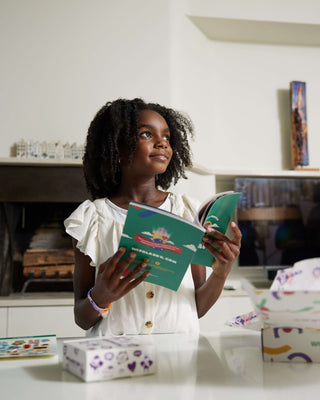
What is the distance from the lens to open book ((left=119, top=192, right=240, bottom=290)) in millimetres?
822

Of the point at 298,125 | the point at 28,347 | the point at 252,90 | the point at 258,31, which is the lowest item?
the point at 28,347

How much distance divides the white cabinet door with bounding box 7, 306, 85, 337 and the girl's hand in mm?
1482

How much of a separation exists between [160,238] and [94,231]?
1.35ft

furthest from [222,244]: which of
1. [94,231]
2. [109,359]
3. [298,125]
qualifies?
[298,125]

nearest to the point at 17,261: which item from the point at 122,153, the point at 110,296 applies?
the point at 122,153

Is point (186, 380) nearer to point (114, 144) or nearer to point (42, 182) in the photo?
point (114, 144)

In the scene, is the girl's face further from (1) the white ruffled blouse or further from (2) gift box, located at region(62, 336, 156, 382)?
(2) gift box, located at region(62, 336, 156, 382)

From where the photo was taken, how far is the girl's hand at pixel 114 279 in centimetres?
94

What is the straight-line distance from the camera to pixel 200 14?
3.08 metres

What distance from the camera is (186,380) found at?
0.64 meters

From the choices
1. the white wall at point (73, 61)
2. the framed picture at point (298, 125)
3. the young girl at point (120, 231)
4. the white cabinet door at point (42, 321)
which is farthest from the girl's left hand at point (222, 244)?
the framed picture at point (298, 125)

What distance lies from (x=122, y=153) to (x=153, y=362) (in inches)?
31.9

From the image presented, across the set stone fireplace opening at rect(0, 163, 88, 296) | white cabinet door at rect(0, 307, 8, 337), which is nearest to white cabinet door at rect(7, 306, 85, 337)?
white cabinet door at rect(0, 307, 8, 337)

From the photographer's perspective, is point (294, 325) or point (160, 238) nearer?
point (294, 325)
